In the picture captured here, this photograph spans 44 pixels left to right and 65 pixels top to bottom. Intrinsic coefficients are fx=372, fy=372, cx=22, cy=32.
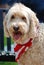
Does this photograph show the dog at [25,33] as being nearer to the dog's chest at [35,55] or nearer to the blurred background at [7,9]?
the dog's chest at [35,55]

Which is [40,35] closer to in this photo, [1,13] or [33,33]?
[33,33]

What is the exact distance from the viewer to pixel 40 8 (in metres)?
7.80

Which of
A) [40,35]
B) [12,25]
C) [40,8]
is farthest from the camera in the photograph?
[40,8]

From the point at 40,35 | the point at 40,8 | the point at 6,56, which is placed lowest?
the point at 6,56

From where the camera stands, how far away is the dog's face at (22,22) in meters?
6.09

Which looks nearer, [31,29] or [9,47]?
[31,29]

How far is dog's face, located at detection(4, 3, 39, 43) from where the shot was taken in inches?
240

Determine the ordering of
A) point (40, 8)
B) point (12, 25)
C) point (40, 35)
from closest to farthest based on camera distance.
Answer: point (12, 25) → point (40, 35) → point (40, 8)

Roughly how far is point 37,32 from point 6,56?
2.02m

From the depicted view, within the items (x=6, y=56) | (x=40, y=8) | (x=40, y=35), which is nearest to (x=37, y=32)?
(x=40, y=35)

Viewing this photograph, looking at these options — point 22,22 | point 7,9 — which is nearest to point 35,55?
point 22,22

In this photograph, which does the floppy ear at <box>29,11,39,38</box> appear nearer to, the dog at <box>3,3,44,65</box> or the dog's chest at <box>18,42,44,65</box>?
the dog at <box>3,3,44,65</box>

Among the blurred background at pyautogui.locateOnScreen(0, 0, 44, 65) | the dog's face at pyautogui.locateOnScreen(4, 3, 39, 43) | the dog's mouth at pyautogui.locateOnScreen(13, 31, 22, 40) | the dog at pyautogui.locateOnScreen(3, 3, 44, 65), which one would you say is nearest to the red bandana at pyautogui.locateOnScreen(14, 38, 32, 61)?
the dog at pyautogui.locateOnScreen(3, 3, 44, 65)

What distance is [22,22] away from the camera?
611 cm
